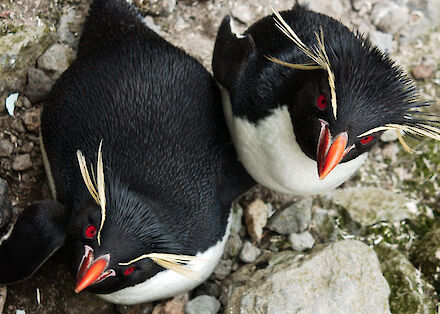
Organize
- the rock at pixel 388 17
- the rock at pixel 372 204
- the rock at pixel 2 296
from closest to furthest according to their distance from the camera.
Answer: the rock at pixel 2 296, the rock at pixel 372 204, the rock at pixel 388 17

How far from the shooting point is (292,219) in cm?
286

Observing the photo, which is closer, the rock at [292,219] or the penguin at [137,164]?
the penguin at [137,164]

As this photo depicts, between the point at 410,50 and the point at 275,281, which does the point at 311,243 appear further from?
the point at 410,50

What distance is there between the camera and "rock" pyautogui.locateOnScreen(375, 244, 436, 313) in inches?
102

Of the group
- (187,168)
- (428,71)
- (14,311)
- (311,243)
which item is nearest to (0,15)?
(187,168)

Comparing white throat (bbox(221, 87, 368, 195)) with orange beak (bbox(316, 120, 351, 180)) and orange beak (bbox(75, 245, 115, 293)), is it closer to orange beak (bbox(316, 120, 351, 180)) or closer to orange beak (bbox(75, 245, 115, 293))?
orange beak (bbox(316, 120, 351, 180))

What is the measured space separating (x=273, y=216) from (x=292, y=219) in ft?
0.32

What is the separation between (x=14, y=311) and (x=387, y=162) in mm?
1953

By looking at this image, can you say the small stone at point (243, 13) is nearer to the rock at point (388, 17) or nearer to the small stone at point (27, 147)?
the rock at point (388, 17)

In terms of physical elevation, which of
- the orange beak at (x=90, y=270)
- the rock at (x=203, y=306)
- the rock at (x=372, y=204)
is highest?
the orange beak at (x=90, y=270)

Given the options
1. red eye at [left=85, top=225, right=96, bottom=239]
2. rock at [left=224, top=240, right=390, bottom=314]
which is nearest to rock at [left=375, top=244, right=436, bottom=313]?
rock at [left=224, top=240, right=390, bottom=314]

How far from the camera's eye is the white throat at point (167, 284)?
2.33m

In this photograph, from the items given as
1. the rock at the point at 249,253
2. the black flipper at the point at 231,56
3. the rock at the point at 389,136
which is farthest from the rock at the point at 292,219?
the black flipper at the point at 231,56

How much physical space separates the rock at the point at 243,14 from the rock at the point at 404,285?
55.3 inches
